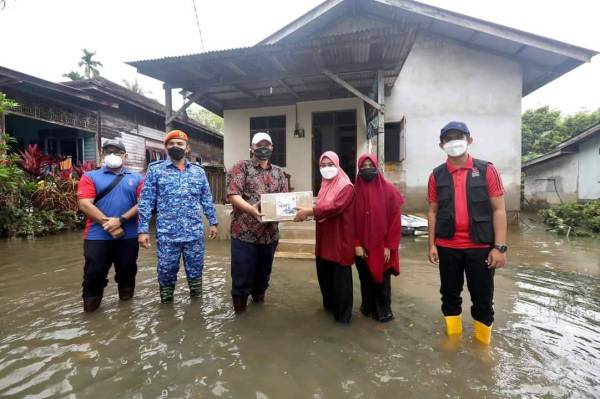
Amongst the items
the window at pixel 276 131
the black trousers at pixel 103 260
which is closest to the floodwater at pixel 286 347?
the black trousers at pixel 103 260

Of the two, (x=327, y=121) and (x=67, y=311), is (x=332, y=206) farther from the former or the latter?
(x=327, y=121)

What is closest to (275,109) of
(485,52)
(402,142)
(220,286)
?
(402,142)

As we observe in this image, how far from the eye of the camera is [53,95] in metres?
9.41

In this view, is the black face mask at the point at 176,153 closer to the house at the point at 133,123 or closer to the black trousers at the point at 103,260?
the black trousers at the point at 103,260

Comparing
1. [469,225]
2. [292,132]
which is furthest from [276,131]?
[469,225]

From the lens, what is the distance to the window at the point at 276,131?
33.2ft

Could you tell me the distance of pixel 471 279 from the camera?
2.45 m

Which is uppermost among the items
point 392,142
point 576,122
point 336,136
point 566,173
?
point 576,122

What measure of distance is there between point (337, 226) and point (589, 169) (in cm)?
1496

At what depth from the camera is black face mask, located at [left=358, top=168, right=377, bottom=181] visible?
290 cm

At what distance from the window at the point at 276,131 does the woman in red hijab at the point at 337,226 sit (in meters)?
7.20

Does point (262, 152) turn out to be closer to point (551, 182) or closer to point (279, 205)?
point (279, 205)

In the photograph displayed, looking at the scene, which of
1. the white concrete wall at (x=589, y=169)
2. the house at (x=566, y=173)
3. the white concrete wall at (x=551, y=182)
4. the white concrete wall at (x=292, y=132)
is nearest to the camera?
the white concrete wall at (x=292, y=132)

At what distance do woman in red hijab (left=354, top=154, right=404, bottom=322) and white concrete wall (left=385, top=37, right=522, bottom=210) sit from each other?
23.1 ft
